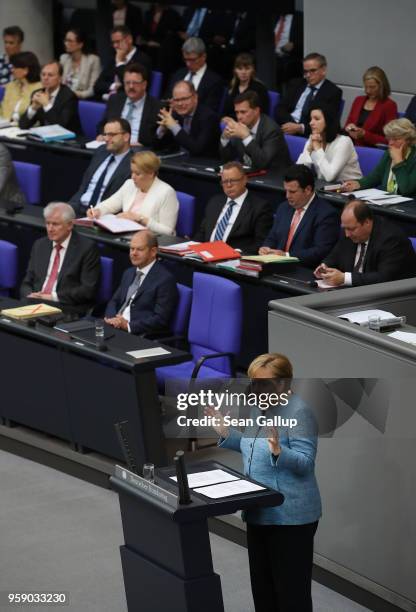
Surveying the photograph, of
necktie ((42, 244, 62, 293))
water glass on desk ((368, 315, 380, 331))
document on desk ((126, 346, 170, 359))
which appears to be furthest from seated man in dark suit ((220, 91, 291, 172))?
water glass on desk ((368, 315, 380, 331))

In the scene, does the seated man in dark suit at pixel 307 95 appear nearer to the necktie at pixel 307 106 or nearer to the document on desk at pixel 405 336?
the necktie at pixel 307 106

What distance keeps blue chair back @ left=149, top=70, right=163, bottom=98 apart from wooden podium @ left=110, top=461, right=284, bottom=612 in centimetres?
806

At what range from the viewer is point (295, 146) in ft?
31.3

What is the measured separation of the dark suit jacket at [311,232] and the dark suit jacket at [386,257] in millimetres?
632

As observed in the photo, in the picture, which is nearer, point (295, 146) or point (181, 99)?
point (295, 146)

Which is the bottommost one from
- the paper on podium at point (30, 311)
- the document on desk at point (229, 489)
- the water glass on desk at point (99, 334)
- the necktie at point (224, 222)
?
the water glass on desk at point (99, 334)

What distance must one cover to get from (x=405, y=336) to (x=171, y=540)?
151 centimetres

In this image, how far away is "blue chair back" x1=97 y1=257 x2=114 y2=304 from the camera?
26.1 feet

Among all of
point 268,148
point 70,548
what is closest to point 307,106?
point 268,148

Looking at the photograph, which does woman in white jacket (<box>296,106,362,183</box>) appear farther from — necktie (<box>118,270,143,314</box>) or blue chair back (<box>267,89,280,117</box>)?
blue chair back (<box>267,89,280,117</box>)

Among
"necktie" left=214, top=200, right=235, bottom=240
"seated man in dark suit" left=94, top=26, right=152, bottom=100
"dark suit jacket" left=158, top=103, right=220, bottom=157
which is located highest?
"seated man in dark suit" left=94, top=26, right=152, bottom=100

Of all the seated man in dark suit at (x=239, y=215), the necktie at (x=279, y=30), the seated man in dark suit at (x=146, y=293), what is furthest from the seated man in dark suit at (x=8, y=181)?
the necktie at (x=279, y=30)

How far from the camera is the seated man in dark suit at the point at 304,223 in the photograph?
7734 millimetres

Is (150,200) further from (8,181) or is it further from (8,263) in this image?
(8,181)
